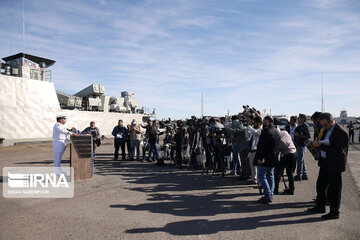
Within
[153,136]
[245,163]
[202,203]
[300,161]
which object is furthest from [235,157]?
[153,136]

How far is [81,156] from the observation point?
6.72 m

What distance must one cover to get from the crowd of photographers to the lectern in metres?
3.31

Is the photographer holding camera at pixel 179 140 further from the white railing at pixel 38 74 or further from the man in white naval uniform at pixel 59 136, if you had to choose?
the white railing at pixel 38 74

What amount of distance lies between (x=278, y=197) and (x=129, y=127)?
7.57 m

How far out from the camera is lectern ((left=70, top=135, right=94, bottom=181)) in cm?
654

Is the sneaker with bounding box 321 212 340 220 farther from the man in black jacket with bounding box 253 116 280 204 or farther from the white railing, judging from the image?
the white railing

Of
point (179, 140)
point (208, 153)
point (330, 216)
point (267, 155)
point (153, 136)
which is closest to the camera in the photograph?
point (330, 216)

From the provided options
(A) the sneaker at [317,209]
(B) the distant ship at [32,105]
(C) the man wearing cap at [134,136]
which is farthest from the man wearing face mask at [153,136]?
(B) the distant ship at [32,105]

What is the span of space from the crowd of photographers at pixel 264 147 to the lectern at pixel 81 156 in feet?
10.9

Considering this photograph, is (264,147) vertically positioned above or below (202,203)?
above

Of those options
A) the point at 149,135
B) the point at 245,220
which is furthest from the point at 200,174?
the point at 245,220

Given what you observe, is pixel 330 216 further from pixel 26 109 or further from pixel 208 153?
pixel 26 109

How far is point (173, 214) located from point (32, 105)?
17420mm

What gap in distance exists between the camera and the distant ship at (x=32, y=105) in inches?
629
